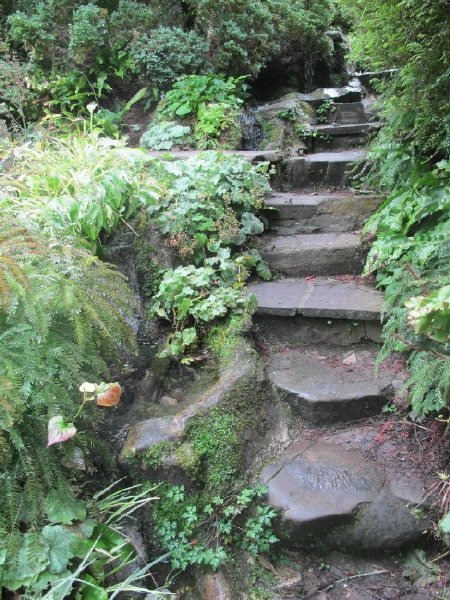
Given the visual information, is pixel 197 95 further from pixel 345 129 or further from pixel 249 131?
pixel 345 129

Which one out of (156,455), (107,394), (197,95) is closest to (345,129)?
(197,95)

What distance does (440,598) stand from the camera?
2.22 m

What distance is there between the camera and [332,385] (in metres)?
2.93

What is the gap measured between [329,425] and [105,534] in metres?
1.38

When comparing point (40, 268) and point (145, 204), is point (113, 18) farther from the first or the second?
point (40, 268)

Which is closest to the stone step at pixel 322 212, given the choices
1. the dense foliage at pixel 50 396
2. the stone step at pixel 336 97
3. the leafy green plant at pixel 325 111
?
the dense foliage at pixel 50 396

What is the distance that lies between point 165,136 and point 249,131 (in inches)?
41.9

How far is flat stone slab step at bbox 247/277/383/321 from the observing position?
323 centimetres

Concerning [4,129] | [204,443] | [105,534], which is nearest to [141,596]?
[105,534]

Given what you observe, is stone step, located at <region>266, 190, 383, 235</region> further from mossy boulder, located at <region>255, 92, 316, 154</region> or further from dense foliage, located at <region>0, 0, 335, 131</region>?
dense foliage, located at <region>0, 0, 335, 131</region>

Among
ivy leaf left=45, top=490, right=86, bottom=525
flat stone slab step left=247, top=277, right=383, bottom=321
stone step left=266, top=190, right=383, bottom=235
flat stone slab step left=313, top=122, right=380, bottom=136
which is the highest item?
flat stone slab step left=313, top=122, right=380, bottom=136

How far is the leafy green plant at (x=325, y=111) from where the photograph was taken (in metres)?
6.68

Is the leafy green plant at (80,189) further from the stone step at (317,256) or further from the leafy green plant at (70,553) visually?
the leafy green plant at (70,553)

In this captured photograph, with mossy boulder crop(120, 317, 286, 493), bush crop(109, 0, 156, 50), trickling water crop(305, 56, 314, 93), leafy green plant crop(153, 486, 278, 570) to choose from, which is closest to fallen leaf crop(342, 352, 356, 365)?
mossy boulder crop(120, 317, 286, 493)
